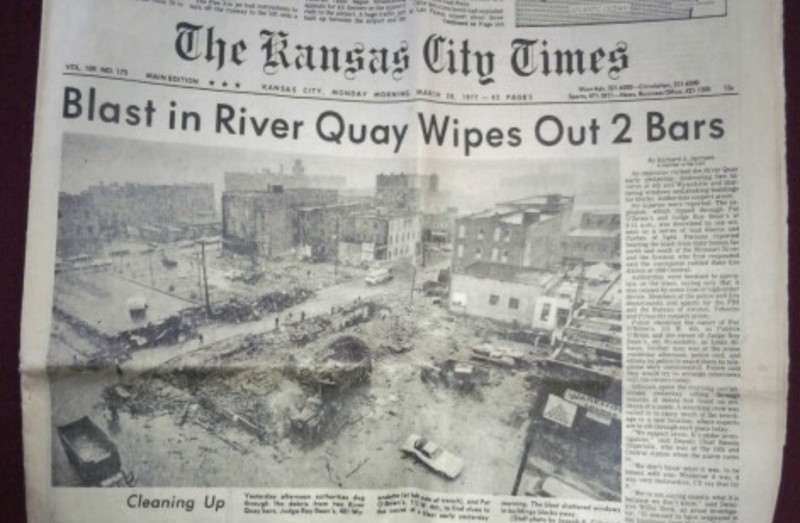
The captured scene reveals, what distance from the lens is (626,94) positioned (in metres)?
0.55

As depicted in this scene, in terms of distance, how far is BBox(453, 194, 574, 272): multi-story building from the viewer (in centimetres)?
54

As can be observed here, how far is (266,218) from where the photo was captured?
54 centimetres

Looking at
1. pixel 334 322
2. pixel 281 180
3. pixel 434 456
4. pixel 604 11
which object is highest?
pixel 604 11

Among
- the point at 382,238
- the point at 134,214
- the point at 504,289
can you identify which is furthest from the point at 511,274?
the point at 134,214

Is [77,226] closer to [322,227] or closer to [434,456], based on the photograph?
[322,227]

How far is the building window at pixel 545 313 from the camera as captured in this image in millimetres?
537

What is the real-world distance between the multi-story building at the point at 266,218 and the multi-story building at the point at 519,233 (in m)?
0.12

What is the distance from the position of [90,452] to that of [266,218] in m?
0.24

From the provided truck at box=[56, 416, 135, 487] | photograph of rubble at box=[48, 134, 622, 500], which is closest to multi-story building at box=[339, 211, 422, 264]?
photograph of rubble at box=[48, 134, 622, 500]

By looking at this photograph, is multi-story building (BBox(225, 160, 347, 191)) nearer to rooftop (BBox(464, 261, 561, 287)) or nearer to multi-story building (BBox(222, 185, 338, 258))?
multi-story building (BBox(222, 185, 338, 258))

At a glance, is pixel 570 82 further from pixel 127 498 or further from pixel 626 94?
pixel 127 498

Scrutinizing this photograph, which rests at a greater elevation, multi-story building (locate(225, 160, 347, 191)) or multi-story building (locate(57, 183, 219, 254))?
multi-story building (locate(225, 160, 347, 191))

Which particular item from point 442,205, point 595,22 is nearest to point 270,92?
point 442,205

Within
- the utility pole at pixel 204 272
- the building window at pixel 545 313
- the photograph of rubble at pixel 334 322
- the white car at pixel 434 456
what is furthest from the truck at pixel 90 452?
the building window at pixel 545 313
